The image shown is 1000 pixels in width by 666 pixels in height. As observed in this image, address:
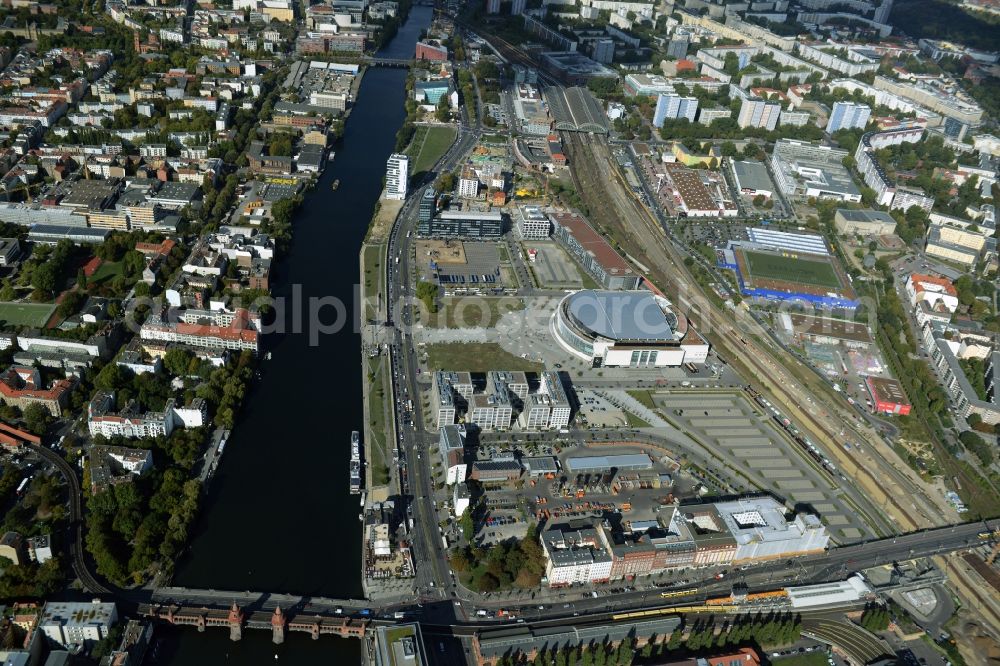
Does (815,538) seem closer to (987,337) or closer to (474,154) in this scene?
(987,337)

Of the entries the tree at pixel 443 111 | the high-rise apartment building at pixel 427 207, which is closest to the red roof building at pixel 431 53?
the tree at pixel 443 111

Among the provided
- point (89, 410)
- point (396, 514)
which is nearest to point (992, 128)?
point (396, 514)

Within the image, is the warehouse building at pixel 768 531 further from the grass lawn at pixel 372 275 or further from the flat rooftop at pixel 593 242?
the grass lawn at pixel 372 275

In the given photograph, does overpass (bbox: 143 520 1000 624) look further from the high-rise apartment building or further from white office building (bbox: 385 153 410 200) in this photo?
white office building (bbox: 385 153 410 200)

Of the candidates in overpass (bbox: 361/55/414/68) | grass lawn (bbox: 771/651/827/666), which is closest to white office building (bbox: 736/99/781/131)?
overpass (bbox: 361/55/414/68)

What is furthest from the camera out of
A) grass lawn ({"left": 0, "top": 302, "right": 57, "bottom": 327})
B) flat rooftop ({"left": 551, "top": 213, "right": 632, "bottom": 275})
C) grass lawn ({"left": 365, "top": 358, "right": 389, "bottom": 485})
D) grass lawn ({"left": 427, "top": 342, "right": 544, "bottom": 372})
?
flat rooftop ({"left": 551, "top": 213, "right": 632, "bottom": 275})

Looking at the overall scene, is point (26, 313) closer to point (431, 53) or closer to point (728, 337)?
point (728, 337)
